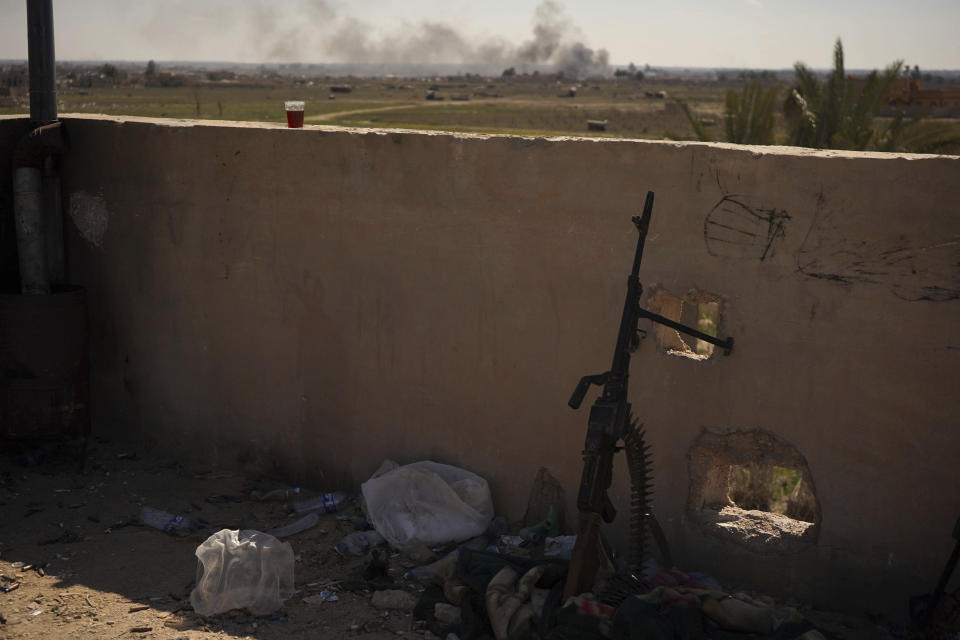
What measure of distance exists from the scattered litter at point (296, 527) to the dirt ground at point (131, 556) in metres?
0.04

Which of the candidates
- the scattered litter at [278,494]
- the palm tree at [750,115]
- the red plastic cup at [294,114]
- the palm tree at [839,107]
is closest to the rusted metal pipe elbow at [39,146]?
the red plastic cup at [294,114]

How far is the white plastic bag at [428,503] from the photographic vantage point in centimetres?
476

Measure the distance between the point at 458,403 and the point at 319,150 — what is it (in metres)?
1.58

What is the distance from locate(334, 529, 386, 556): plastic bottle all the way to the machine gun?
4.51 ft

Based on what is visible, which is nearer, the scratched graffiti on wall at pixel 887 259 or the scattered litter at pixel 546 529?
the scratched graffiti on wall at pixel 887 259

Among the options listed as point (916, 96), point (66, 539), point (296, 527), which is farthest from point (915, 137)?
point (916, 96)

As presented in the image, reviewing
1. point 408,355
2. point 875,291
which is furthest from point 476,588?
point 875,291

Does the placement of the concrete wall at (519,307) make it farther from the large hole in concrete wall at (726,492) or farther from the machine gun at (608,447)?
the machine gun at (608,447)

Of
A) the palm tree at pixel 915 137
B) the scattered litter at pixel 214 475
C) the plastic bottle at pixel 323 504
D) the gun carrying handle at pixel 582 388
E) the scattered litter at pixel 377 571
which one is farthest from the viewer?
the palm tree at pixel 915 137

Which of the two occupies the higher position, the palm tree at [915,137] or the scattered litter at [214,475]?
the palm tree at [915,137]

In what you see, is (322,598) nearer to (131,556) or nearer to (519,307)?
(131,556)

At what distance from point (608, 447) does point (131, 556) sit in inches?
105

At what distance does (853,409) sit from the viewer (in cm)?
392

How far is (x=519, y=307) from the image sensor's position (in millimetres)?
4668
